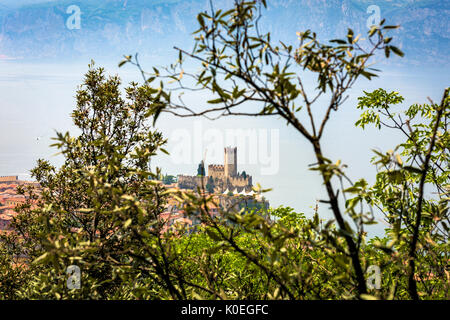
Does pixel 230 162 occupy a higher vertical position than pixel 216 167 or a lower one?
higher

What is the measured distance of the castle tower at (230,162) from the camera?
75.3 m

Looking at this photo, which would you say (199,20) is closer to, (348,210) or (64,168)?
(348,210)

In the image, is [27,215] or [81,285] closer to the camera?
[81,285]

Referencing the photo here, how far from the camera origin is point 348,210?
71.9 inches

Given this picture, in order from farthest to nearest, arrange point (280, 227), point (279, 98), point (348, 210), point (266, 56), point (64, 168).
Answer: point (64, 168)
point (266, 56)
point (279, 98)
point (280, 227)
point (348, 210)

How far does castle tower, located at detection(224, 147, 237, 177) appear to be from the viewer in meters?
75.3

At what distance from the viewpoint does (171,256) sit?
2.46 meters

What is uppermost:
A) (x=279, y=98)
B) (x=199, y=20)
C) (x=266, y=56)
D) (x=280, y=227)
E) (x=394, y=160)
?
(x=199, y=20)

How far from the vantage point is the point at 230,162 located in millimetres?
75938
